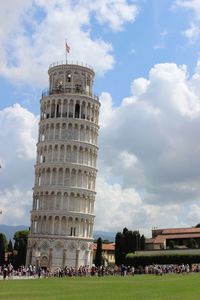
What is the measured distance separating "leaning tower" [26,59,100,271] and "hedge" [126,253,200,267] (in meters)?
9.69

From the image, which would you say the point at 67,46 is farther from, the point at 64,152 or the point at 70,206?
the point at 70,206

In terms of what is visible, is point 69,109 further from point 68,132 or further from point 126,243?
point 126,243

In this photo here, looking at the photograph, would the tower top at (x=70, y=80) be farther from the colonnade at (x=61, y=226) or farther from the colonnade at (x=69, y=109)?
the colonnade at (x=61, y=226)

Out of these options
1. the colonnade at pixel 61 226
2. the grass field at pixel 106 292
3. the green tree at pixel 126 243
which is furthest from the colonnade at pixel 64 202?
the grass field at pixel 106 292

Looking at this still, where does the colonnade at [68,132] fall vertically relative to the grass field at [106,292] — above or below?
above

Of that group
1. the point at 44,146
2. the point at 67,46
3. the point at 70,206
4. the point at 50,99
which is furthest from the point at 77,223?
the point at 67,46

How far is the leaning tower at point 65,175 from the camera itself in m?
101

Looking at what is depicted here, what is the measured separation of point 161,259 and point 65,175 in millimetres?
25621

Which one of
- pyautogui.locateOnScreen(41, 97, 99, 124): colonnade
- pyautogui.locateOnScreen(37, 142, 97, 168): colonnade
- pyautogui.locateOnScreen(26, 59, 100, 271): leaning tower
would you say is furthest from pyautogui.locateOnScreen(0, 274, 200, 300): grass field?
pyautogui.locateOnScreen(41, 97, 99, 124): colonnade

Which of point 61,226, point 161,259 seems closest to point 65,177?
point 61,226

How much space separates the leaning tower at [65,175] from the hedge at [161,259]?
31.8 feet

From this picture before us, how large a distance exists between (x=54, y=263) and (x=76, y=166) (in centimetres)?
1998

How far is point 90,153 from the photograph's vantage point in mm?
106875

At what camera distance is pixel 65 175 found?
103500mm
